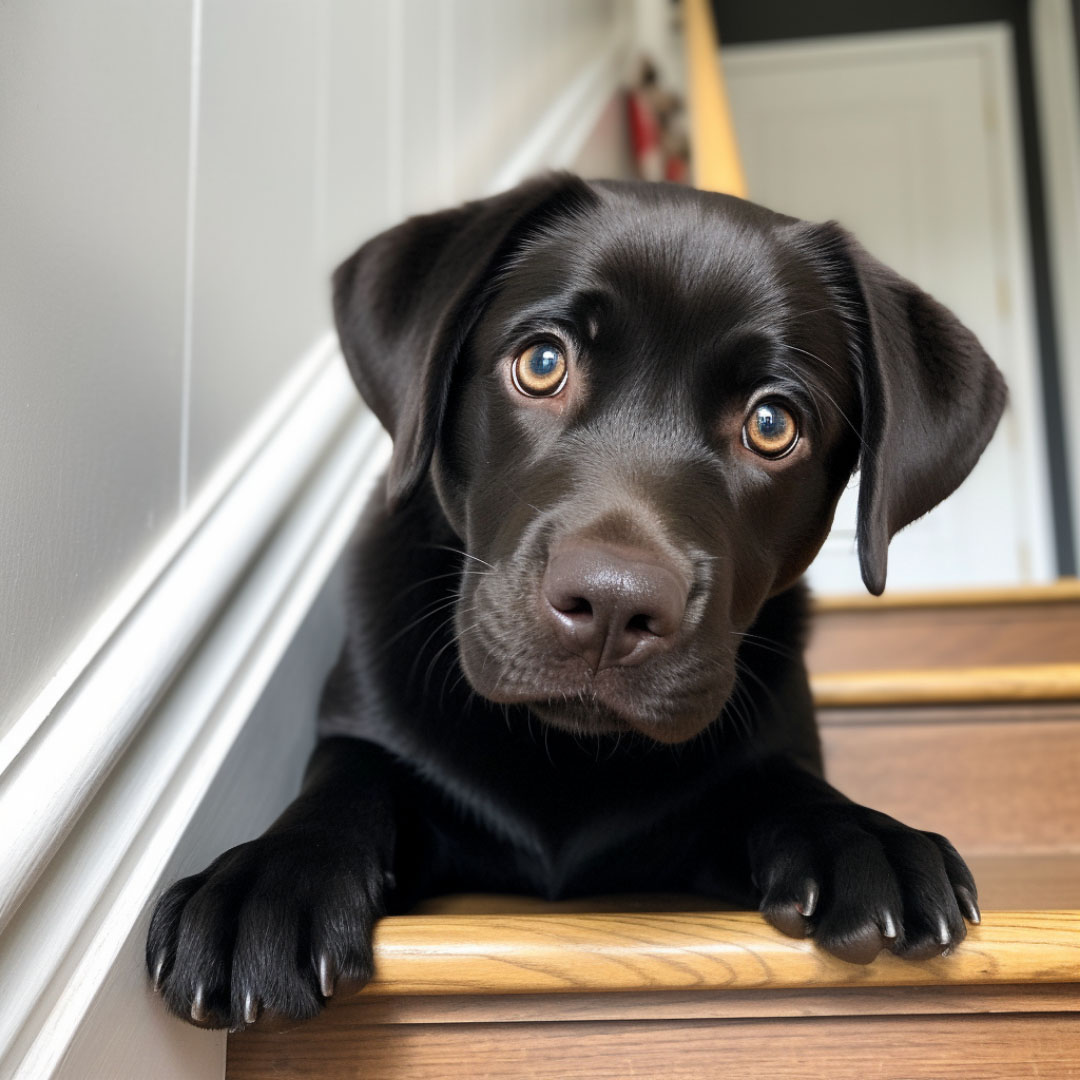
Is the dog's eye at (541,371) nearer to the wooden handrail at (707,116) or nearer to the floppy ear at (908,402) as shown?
the floppy ear at (908,402)

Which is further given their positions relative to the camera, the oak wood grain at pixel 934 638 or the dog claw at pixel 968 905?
the oak wood grain at pixel 934 638

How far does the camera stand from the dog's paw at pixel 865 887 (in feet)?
2.71

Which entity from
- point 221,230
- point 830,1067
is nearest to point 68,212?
point 221,230

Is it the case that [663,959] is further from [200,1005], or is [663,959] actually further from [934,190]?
[934,190]

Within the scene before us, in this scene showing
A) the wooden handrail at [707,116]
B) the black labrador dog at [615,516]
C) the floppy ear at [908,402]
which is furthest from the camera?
the wooden handrail at [707,116]

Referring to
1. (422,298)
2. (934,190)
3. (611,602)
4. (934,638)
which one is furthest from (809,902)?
(934,190)

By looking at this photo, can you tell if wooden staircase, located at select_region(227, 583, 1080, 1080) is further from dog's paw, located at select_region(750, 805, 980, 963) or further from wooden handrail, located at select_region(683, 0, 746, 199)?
wooden handrail, located at select_region(683, 0, 746, 199)

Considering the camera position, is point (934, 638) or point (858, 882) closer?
point (858, 882)

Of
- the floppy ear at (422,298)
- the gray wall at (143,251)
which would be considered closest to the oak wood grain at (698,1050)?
the gray wall at (143,251)

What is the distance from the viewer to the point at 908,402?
108 centimetres

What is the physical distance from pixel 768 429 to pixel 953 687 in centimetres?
63

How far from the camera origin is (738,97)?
18.3 feet

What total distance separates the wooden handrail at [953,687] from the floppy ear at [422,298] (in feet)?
2.39

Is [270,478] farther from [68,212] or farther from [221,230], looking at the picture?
[68,212]
